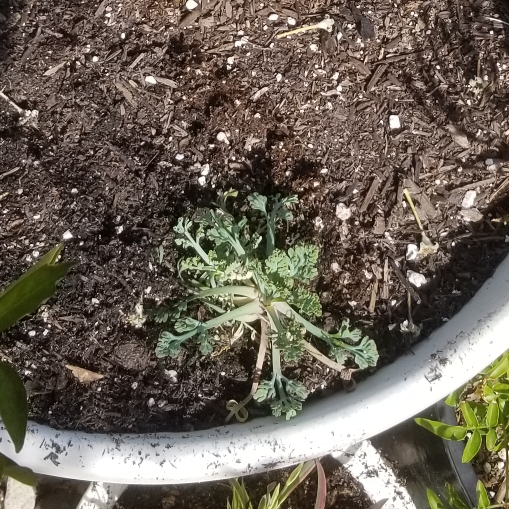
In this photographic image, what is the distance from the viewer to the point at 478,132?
3.86ft

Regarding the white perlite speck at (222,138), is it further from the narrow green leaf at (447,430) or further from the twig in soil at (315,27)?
the narrow green leaf at (447,430)

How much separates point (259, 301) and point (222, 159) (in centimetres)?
34

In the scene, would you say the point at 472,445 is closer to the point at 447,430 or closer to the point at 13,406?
the point at 447,430

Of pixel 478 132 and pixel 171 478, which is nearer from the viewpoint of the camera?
pixel 171 478

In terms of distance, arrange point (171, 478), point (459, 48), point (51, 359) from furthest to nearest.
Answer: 1. point (459, 48)
2. point (51, 359)
3. point (171, 478)

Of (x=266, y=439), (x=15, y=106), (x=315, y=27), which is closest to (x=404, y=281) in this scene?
(x=266, y=439)

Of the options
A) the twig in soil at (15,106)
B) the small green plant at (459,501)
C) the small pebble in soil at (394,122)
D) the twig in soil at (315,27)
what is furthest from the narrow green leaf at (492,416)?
the twig in soil at (15,106)

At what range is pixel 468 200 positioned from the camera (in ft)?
3.79

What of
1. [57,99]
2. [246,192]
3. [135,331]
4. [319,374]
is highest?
[57,99]

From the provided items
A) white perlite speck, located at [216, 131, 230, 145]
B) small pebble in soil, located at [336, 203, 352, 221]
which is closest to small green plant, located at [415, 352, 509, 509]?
small pebble in soil, located at [336, 203, 352, 221]

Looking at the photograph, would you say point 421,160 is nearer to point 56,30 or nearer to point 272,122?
point 272,122

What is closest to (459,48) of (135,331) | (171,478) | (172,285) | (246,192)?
(246,192)

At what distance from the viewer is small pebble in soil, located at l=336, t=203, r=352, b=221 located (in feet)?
3.76

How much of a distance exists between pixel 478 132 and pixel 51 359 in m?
1.05
